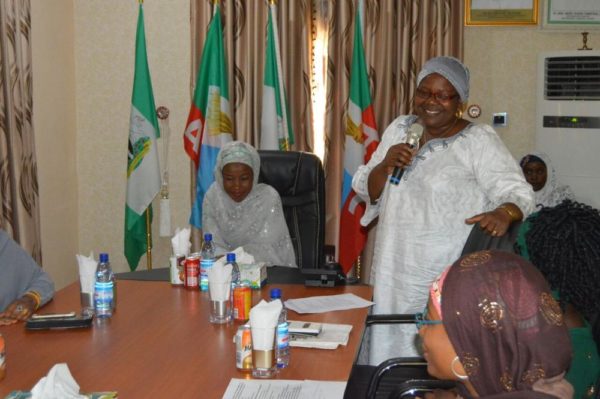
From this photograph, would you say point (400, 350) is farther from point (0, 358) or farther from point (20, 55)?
point (20, 55)

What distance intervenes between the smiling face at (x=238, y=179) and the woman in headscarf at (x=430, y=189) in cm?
71

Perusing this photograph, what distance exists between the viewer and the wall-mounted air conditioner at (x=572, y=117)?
4.49 meters

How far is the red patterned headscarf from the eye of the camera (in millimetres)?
1385

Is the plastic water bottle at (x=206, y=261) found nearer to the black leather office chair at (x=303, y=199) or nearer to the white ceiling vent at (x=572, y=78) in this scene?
the black leather office chair at (x=303, y=199)

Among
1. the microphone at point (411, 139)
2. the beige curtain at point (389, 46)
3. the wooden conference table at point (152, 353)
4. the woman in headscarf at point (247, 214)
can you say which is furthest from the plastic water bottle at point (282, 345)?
the beige curtain at point (389, 46)

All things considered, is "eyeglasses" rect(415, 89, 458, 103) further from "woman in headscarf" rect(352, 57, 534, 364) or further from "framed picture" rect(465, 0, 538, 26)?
"framed picture" rect(465, 0, 538, 26)

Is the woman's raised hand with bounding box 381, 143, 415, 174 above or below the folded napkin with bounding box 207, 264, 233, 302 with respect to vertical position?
above

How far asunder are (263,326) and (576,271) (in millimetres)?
783

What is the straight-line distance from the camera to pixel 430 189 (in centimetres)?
289

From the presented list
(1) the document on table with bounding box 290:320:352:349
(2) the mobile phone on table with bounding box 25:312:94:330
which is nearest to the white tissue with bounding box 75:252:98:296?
(2) the mobile phone on table with bounding box 25:312:94:330

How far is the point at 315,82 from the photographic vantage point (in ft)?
15.7

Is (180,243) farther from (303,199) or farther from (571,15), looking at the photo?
(571,15)

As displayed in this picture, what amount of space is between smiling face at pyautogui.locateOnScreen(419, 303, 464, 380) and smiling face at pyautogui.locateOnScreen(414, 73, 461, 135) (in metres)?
1.37

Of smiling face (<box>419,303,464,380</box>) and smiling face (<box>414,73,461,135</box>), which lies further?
smiling face (<box>414,73,461,135</box>)
